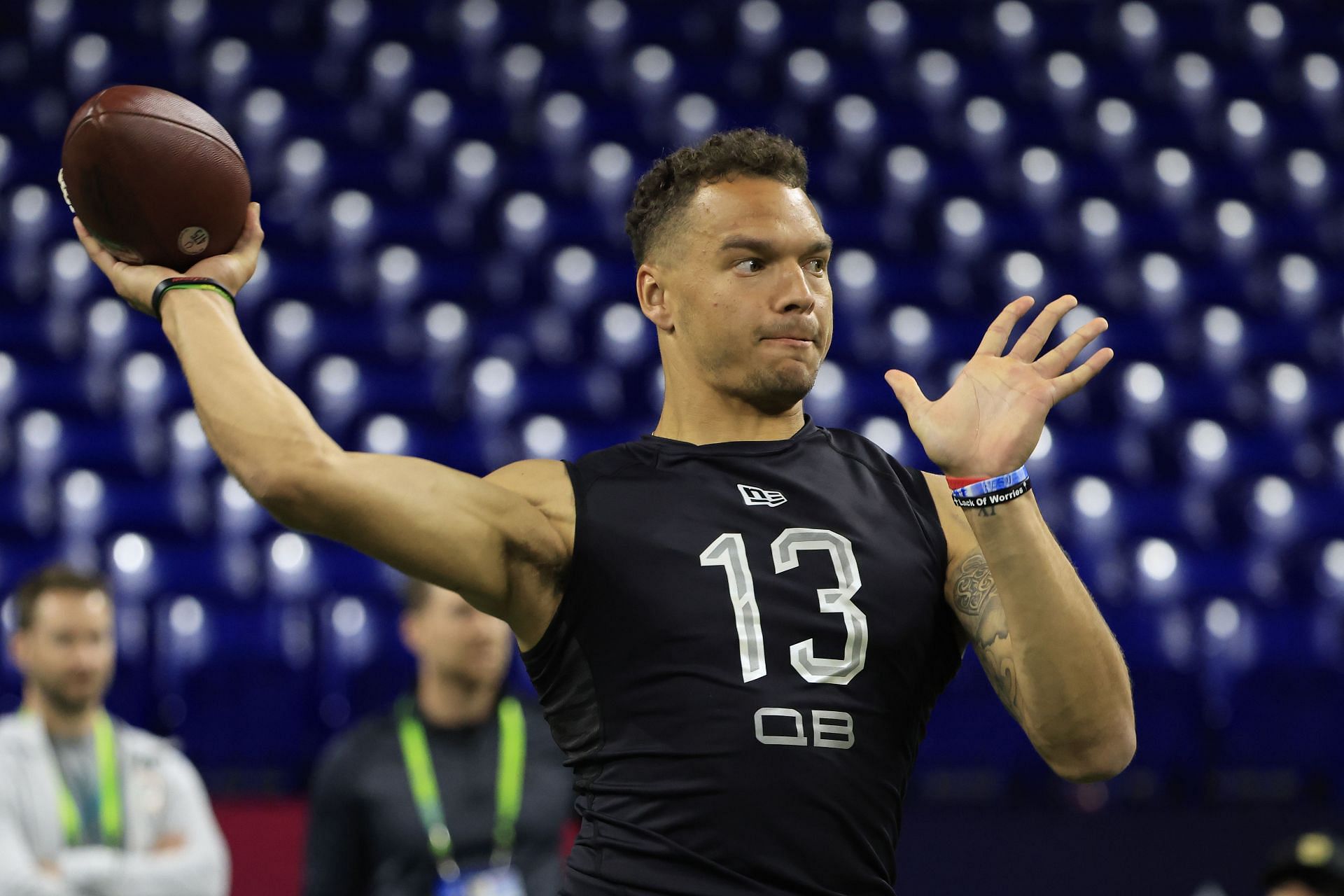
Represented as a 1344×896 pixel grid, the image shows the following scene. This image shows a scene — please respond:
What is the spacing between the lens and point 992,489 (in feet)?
6.45

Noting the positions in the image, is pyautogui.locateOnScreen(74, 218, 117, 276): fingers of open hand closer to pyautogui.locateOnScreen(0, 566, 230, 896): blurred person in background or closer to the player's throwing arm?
the player's throwing arm

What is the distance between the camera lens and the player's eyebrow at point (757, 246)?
7.41ft

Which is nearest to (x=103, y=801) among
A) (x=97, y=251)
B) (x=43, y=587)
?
(x=43, y=587)

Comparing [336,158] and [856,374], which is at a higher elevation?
[336,158]

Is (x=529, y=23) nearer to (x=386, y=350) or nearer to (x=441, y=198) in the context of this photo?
(x=441, y=198)

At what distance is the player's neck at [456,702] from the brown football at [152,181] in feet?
6.25

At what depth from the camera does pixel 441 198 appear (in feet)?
32.5

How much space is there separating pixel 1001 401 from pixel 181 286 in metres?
1.10

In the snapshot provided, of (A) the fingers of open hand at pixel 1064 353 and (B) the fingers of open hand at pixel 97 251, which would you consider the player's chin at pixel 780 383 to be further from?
(B) the fingers of open hand at pixel 97 251

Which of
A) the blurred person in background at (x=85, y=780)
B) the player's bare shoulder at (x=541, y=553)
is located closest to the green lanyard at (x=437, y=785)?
the blurred person in background at (x=85, y=780)

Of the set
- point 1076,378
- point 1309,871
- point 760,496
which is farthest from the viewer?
point 1309,871

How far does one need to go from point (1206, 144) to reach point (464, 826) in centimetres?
856

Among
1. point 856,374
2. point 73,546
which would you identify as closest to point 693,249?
point 73,546

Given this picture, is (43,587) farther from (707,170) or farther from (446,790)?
(707,170)
